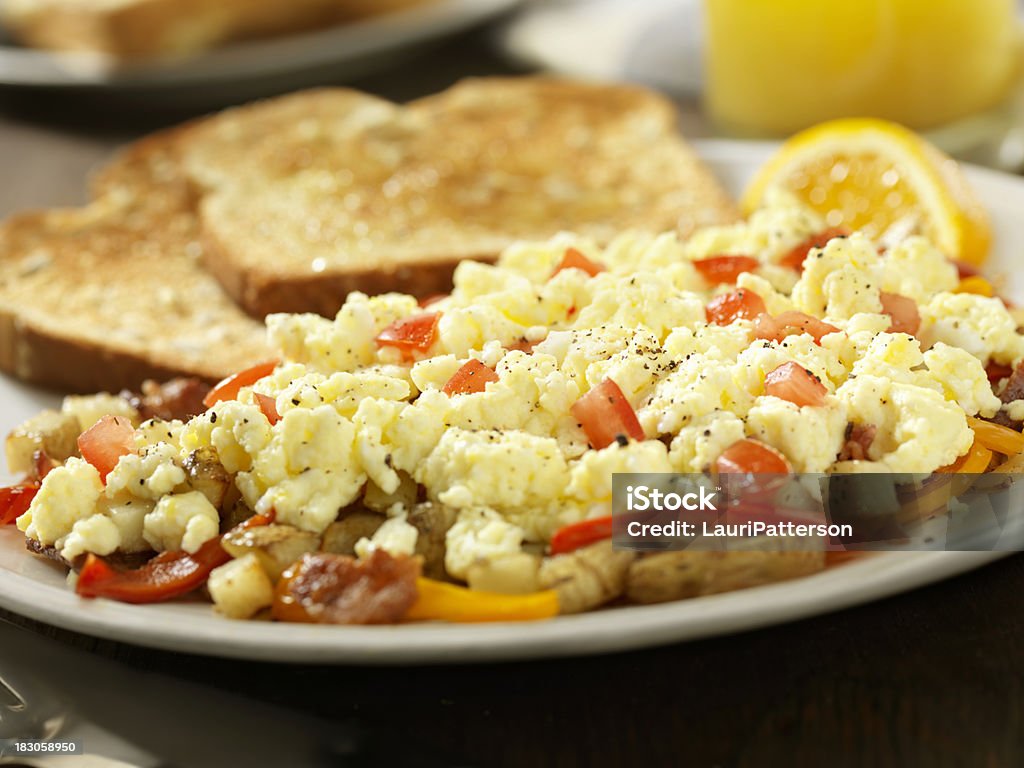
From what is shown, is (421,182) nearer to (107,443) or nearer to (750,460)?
(107,443)

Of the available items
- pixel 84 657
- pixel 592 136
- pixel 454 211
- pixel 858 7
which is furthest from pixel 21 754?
pixel 858 7

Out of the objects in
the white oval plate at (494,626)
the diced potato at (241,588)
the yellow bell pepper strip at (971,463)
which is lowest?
the white oval plate at (494,626)

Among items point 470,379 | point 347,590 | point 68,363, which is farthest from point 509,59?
point 347,590

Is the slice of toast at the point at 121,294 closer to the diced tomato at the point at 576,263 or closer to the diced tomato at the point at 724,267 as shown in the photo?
the diced tomato at the point at 576,263

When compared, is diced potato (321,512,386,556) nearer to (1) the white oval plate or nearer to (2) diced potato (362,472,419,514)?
(2) diced potato (362,472,419,514)

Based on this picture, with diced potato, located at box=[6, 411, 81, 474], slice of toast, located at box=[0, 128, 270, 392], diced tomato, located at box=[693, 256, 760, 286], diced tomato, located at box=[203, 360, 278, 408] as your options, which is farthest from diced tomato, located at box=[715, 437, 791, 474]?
slice of toast, located at box=[0, 128, 270, 392]

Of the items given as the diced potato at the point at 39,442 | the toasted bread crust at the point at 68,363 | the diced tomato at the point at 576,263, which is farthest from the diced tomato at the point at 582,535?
the toasted bread crust at the point at 68,363
